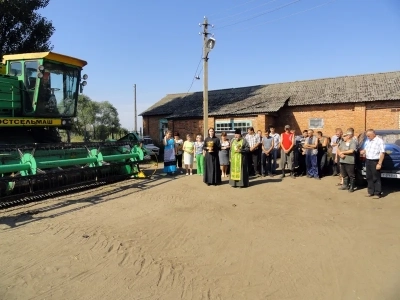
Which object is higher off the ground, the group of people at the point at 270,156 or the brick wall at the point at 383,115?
the brick wall at the point at 383,115

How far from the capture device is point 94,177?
877 centimetres

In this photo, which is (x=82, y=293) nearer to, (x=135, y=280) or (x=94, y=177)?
(x=135, y=280)

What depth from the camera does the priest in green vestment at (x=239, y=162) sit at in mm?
8875

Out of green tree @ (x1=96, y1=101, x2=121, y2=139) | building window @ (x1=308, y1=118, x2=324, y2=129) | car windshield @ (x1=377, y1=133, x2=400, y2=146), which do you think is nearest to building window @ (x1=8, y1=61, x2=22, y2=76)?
car windshield @ (x1=377, y1=133, x2=400, y2=146)

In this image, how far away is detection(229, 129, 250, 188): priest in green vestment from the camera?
888cm

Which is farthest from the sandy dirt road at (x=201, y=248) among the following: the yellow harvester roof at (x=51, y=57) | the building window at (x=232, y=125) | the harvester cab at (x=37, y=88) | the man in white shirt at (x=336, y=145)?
the building window at (x=232, y=125)

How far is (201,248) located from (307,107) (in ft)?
62.4

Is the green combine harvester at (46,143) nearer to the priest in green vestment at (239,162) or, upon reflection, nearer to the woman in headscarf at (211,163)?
the woman in headscarf at (211,163)

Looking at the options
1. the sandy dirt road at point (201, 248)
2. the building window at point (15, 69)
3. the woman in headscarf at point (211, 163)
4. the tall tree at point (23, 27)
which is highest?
the tall tree at point (23, 27)

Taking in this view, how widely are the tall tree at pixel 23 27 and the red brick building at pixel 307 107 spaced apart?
33.5 ft

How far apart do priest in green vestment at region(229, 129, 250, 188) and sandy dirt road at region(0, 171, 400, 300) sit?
127cm

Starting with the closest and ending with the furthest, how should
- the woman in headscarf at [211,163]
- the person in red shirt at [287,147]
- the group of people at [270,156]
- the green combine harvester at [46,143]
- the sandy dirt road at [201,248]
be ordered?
the sandy dirt road at [201,248] → the green combine harvester at [46,143] → the group of people at [270,156] → the woman in headscarf at [211,163] → the person in red shirt at [287,147]

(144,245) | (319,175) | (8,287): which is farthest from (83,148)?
(319,175)

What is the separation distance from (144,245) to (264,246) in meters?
1.75
